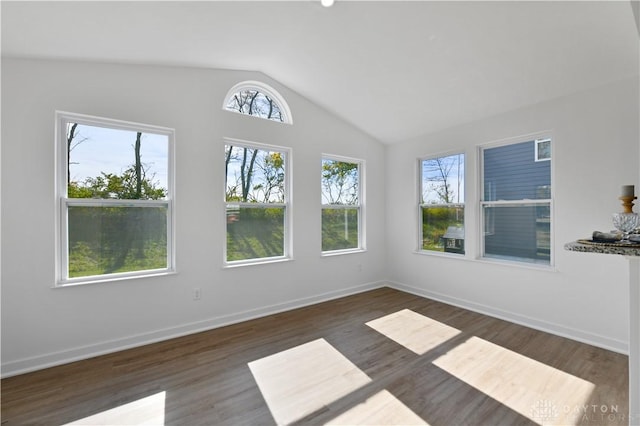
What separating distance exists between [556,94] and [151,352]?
16.3 ft

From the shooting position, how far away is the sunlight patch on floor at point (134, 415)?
1.85 metres

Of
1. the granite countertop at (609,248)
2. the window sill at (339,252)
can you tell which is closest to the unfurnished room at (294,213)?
the granite countertop at (609,248)

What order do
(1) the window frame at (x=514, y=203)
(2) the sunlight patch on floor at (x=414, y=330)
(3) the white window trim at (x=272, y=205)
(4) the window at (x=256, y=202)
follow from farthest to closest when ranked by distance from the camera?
(4) the window at (x=256, y=202) → (3) the white window trim at (x=272, y=205) → (1) the window frame at (x=514, y=203) → (2) the sunlight patch on floor at (x=414, y=330)

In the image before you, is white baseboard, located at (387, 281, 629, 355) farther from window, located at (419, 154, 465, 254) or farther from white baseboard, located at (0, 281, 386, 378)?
white baseboard, located at (0, 281, 386, 378)

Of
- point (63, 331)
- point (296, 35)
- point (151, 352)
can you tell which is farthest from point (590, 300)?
point (63, 331)

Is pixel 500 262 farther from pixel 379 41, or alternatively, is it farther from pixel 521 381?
pixel 379 41

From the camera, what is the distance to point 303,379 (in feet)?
7.58

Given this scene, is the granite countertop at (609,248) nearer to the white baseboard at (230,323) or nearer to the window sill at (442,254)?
the white baseboard at (230,323)

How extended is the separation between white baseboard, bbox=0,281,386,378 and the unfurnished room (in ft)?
0.06

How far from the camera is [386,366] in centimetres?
249

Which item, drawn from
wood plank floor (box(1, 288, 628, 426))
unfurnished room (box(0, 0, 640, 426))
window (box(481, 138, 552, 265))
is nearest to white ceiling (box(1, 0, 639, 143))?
unfurnished room (box(0, 0, 640, 426))

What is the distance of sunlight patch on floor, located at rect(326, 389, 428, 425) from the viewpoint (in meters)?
1.84

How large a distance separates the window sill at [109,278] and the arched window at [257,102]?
206 centimetres

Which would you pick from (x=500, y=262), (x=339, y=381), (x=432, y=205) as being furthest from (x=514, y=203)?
(x=339, y=381)
